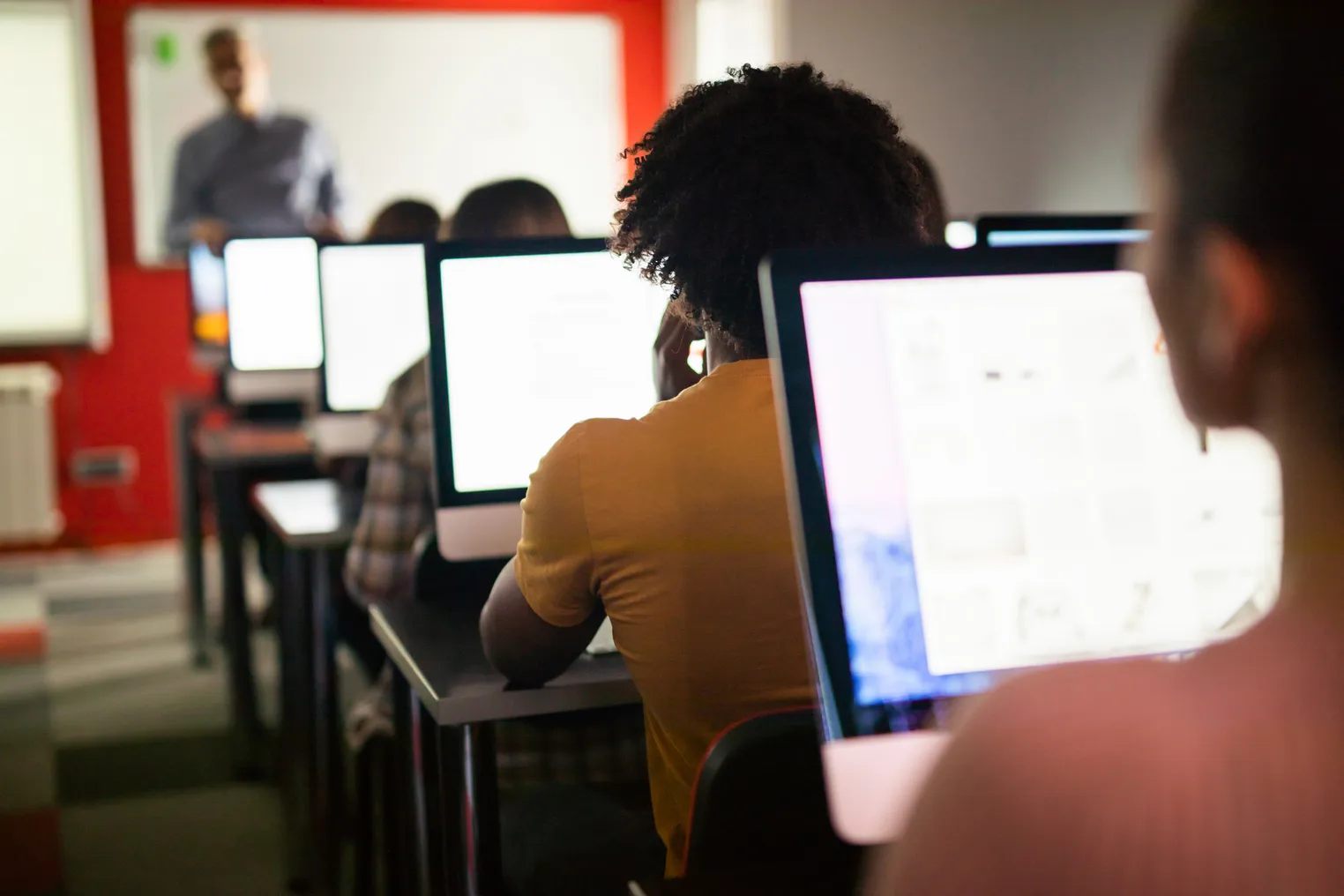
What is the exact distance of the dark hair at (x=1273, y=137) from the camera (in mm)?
432

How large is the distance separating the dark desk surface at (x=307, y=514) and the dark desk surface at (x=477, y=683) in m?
0.80

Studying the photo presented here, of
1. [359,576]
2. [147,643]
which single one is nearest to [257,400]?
[147,643]

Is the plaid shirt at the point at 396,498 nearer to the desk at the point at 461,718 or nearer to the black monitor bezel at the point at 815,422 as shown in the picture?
the desk at the point at 461,718

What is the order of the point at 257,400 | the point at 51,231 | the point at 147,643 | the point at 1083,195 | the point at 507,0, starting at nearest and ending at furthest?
A: the point at 257,400
the point at 147,643
the point at 1083,195
the point at 51,231
the point at 507,0

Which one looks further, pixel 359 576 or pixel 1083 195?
pixel 1083 195

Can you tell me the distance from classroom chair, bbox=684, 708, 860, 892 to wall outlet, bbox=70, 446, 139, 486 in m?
5.46

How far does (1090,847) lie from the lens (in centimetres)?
44

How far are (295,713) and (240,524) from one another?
2.54ft

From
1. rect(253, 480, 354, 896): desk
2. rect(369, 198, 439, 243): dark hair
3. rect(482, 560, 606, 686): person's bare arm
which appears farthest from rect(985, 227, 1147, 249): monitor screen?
rect(369, 198, 439, 243): dark hair

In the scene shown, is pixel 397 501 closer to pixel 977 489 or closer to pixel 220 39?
pixel 977 489

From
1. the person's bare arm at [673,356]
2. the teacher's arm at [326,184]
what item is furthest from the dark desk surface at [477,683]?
the teacher's arm at [326,184]

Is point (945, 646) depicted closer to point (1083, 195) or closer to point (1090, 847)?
point (1090, 847)

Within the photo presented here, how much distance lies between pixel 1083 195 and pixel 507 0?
299cm

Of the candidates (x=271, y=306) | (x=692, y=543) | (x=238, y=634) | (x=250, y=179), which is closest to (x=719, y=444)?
(x=692, y=543)
